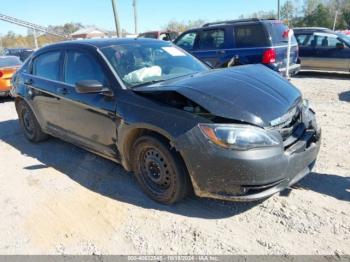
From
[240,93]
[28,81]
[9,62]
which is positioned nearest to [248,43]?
[28,81]

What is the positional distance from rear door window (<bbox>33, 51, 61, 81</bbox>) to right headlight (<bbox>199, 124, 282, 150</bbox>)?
2699 millimetres

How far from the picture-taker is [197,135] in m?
2.94

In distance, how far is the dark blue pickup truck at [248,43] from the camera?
854cm

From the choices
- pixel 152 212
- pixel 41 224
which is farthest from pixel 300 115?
pixel 41 224

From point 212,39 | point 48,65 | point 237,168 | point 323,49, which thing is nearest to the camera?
point 237,168

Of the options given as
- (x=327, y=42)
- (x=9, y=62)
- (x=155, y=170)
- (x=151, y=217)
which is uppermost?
(x=327, y=42)

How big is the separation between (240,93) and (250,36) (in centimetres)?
607

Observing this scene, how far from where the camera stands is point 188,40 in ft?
33.9

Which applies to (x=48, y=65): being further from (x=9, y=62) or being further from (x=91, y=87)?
(x=9, y=62)

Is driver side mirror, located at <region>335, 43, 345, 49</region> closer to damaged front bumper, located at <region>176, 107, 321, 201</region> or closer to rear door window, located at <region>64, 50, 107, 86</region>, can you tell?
damaged front bumper, located at <region>176, 107, 321, 201</region>

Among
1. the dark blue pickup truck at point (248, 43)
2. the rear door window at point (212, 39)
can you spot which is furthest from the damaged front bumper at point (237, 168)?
the rear door window at point (212, 39)

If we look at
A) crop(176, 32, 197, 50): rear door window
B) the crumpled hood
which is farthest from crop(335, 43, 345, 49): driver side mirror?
the crumpled hood

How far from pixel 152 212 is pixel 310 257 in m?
1.52

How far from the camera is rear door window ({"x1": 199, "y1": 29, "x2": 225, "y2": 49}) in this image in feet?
30.5
